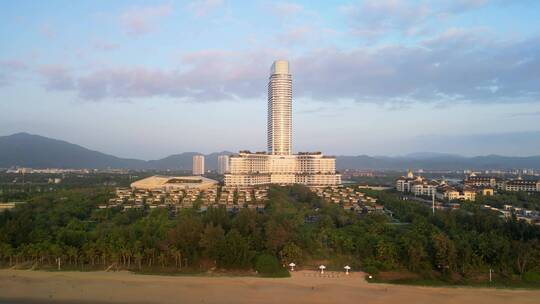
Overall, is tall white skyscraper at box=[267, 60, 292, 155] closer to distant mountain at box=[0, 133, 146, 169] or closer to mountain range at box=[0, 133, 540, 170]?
mountain range at box=[0, 133, 540, 170]

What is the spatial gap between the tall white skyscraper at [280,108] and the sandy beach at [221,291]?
122 feet

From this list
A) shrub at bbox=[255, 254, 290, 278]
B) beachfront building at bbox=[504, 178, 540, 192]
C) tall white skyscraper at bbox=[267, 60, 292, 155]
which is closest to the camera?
shrub at bbox=[255, 254, 290, 278]

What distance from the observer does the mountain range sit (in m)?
139

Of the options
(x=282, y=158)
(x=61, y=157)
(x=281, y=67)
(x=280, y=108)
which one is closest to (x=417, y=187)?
(x=282, y=158)

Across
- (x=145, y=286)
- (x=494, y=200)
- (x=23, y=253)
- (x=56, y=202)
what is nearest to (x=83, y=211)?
(x=56, y=202)

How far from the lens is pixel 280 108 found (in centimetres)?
5084

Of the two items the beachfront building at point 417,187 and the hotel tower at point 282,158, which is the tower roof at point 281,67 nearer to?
the hotel tower at point 282,158

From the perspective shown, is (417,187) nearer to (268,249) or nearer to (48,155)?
(268,249)

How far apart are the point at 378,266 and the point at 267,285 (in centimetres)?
392

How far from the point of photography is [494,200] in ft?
106

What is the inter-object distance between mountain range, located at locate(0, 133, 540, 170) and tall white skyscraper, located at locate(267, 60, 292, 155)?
275 ft

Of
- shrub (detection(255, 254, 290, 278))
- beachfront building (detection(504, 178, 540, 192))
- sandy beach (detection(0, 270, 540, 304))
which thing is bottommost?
sandy beach (detection(0, 270, 540, 304))

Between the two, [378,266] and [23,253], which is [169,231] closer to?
[23,253]

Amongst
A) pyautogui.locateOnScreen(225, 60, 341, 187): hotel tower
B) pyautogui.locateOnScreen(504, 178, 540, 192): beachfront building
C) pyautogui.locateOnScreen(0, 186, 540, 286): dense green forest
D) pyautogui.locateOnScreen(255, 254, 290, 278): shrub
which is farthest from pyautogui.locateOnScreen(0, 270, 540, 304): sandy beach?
pyautogui.locateOnScreen(225, 60, 341, 187): hotel tower
